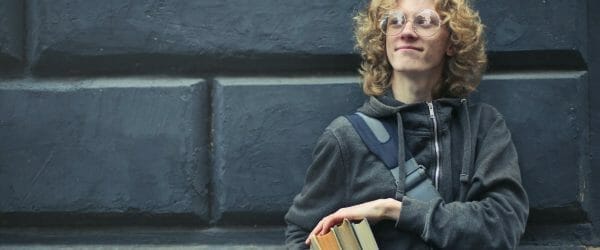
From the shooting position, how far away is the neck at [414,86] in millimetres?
2928

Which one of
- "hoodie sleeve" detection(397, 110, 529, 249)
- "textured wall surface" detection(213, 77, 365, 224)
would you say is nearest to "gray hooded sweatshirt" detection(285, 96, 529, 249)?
"hoodie sleeve" detection(397, 110, 529, 249)

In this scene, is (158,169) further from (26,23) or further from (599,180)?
(599,180)

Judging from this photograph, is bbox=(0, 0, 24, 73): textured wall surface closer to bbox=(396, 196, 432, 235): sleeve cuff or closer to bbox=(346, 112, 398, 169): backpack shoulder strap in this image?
bbox=(346, 112, 398, 169): backpack shoulder strap

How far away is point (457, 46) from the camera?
294cm

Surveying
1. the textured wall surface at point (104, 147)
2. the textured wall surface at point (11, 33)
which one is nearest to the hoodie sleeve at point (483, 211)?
the textured wall surface at point (104, 147)

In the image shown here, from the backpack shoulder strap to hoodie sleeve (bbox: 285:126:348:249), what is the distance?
0.08 metres

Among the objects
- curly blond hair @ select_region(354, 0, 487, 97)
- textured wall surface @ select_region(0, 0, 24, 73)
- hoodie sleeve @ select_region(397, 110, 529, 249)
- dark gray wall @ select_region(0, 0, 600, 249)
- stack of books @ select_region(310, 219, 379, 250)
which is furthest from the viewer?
textured wall surface @ select_region(0, 0, 24, 73)

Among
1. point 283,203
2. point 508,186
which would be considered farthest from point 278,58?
point 508,186

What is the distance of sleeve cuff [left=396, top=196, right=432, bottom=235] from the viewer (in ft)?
8.77

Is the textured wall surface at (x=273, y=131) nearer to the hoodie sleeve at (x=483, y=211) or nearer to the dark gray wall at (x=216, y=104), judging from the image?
the dark gray wall at (x=216, y=104)

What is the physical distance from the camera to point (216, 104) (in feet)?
10.8

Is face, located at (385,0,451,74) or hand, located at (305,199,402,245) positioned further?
face, located at (385,0,451,74)

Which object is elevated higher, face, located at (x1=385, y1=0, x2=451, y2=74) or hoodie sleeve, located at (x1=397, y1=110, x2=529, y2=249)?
face, located at (x1=385, y1=0, x2=451, y2=74)

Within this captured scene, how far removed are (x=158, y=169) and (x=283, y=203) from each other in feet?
1.35
